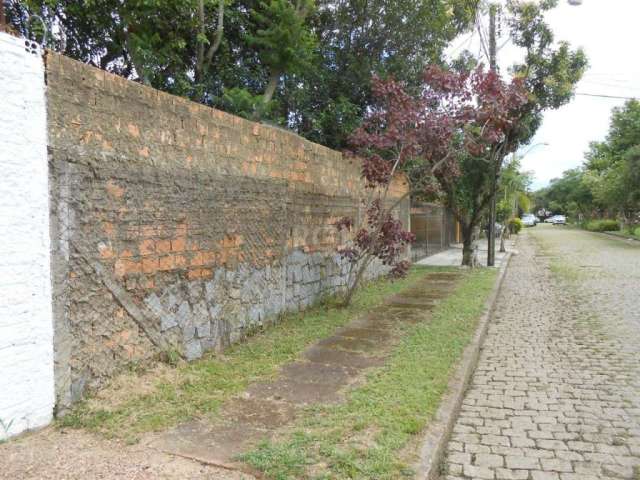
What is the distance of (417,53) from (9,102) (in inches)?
445

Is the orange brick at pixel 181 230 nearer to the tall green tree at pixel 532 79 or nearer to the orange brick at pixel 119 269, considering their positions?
the orange brick at pixel 119 269

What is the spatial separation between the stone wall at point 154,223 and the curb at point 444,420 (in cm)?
246

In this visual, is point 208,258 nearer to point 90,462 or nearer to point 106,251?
point 106,251

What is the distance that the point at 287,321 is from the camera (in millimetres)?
7090

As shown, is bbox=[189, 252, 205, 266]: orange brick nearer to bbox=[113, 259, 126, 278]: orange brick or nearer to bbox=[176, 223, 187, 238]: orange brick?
bbox=[176, 223, 187, 238]: orange brick

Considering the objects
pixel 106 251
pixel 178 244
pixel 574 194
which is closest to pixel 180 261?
pixel 178 244

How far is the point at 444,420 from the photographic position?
12.8 feet

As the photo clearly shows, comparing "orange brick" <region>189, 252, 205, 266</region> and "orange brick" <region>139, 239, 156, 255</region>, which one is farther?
"orange brick" <region>189, 252, 205, 266</region>

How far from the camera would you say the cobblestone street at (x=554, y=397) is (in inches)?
140

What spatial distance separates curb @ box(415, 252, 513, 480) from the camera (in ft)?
10.7

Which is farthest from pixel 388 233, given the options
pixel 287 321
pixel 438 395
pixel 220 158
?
pixel 438 395

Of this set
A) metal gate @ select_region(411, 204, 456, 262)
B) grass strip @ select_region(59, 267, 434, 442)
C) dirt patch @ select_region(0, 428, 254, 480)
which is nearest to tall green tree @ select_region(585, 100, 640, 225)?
metal gate @ select_region(411, 204, 456, 262)

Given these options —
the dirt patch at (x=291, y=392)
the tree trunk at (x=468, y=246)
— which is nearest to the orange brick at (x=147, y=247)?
the dirt patch at (x=291, y=392)

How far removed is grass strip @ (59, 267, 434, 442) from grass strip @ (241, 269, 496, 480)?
85cm
